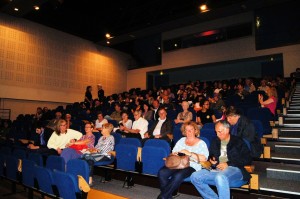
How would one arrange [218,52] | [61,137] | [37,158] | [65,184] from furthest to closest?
1. [218,52]
2. [61,137]
3. [37,158]
4. [65,184]

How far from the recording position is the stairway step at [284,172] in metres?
2.57

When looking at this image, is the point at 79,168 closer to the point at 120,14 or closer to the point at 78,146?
the point at 78,146

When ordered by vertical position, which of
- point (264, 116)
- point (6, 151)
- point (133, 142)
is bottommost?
point (6, 151)

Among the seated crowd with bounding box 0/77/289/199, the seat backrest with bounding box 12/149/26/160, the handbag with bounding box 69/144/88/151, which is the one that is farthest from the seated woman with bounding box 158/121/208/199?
the seat backrest with bounding box 12/149/26/160

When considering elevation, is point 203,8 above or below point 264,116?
above

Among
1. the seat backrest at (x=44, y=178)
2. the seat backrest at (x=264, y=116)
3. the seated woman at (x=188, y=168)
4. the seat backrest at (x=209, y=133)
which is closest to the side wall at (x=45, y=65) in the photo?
the seat backrest at (x=44, y=178)

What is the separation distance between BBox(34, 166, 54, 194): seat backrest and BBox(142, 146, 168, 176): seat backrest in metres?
1.13

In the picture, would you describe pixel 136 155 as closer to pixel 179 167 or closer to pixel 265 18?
pixel 179 167

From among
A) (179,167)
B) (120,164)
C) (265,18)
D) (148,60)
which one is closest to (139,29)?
(148,60)

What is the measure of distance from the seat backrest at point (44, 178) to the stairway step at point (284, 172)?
2443 millimetres

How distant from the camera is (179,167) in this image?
263 cm

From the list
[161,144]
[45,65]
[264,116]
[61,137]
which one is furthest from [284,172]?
[45,65]

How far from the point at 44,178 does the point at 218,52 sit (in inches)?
349

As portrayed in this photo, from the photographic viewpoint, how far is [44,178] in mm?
2805
